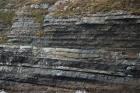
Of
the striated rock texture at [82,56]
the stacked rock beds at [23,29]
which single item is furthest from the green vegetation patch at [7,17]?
the striated rock texture at [82,56]

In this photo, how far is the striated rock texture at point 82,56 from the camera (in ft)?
117

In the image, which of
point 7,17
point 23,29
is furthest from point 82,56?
point 7,17

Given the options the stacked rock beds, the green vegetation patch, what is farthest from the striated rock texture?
the green vegetation patch

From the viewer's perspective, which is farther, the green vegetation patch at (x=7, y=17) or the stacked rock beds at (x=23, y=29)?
the green vegetation patch at (x=7, y=17)

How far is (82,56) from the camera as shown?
38188 millimetres

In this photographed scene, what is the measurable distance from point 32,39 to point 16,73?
11.1 ft

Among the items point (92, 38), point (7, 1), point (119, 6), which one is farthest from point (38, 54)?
point (7, 1)

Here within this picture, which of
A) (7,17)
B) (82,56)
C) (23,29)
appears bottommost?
(82,56)

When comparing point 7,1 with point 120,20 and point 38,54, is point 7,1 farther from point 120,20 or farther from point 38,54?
point 120,20

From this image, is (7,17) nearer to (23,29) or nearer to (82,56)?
(23,29)

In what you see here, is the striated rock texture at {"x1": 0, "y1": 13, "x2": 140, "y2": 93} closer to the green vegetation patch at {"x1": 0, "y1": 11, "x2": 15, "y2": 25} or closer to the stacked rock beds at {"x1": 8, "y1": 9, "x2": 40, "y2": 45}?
the stacked rock beds at {"x1": 8, "y1": 9, "x2": 40, "y2": 45}

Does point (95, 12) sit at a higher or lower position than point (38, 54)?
higher

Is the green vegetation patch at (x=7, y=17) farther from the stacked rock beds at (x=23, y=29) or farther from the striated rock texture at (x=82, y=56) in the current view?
the striated rock texture at (x=82, y=56)

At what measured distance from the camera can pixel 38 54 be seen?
41.0 metres
